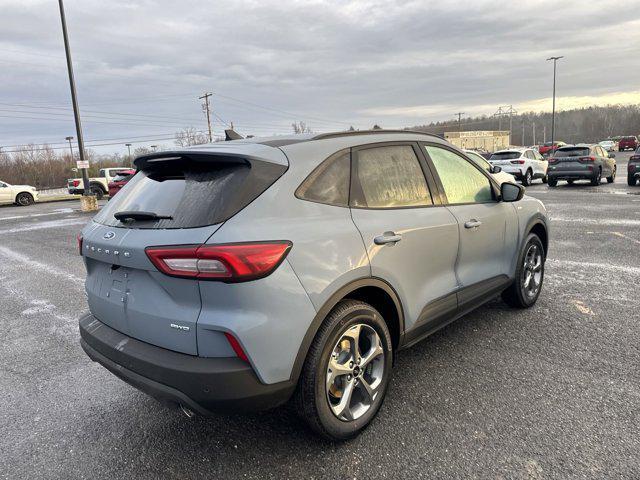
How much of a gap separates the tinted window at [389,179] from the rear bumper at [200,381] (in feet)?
3.75

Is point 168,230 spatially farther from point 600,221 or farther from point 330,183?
point 600,221

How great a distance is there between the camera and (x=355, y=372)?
2.63 metres

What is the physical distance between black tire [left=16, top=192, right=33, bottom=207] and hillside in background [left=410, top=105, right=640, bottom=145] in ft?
368

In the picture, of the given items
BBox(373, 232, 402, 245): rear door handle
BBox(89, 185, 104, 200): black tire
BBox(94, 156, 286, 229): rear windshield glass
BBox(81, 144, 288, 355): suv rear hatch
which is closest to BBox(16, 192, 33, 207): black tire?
BBox(89, 185, 104, 200): black tire

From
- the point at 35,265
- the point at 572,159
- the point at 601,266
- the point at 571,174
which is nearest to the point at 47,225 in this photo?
the point at 35,265

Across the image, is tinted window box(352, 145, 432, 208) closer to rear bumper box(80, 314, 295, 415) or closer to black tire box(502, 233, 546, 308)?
rear bumper box(80, 314, 295, 415)

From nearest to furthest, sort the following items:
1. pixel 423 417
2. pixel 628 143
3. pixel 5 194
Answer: pixel 423 417 → pixel 5 194 → pixel 628 143

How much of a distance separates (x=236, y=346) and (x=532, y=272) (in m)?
3.58

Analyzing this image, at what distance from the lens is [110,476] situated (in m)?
→ 2.43

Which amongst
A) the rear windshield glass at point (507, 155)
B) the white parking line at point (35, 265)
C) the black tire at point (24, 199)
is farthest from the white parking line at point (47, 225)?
the rear windshield glass at point (507, 155)

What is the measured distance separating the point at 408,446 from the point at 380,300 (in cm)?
84

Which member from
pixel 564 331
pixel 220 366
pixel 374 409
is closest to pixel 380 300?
pixel 374 409

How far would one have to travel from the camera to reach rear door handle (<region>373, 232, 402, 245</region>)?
267 cm

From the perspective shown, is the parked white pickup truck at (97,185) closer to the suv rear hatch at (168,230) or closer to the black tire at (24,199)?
the black tire at (24,199)
